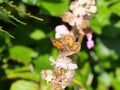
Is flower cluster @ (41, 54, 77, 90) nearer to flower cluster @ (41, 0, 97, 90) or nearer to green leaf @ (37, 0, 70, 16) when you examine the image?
flower cluster @ (41, 0, 97, 90)

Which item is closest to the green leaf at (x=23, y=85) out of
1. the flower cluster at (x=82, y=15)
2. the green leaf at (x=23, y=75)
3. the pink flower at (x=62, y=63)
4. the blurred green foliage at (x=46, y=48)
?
the blurred green foliage at (x=46, y=48)

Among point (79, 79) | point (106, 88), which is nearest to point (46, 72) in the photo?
point (79, 79)

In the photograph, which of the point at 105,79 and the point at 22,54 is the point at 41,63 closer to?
the point at 22,54

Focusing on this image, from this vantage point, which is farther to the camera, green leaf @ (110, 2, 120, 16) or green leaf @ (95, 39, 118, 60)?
green leaf @ (95, 39, 118, 60)

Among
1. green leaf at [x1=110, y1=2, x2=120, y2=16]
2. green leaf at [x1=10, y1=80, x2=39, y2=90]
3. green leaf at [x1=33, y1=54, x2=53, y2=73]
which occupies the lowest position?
green leaf at [x1=10, y1=80, x2=39, y2=90]

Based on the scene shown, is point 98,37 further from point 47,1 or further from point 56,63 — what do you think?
point 56,63

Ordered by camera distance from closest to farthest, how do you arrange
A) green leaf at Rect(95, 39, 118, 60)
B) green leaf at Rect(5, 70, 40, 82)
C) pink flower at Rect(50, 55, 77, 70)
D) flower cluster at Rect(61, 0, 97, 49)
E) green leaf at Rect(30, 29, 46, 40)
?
pink flower at Rect(50, 55, 77, 70)
flower cluster at Rect(61, 0, 97, 49)
green leaf at Rect(5, 70, 40, 82)
green leaf at Rect(30, 29, 46, 40)
green leaf at Rect(95, 39, 118, 60)

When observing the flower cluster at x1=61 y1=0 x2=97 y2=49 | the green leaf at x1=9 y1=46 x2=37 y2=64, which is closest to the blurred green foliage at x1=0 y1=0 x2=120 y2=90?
the green leaf at x1=9 y1=46 x2=37 y2=64
